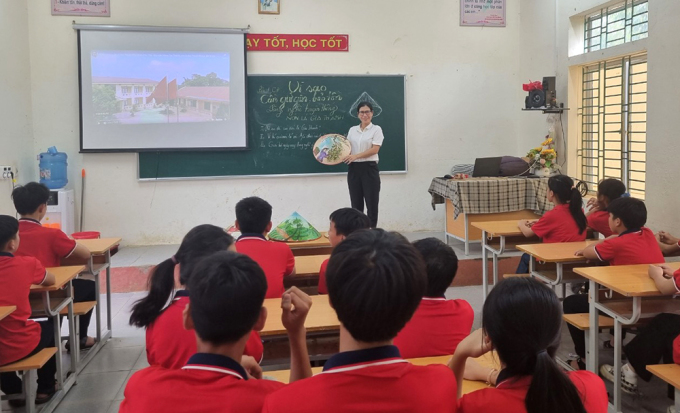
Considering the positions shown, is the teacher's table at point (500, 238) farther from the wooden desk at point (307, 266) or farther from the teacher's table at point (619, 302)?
the wooden desk at point (307, 266)

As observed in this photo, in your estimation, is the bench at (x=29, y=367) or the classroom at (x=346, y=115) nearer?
the bench at (x=29, y=367)

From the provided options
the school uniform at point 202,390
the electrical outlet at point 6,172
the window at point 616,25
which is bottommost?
the school uniform at point 202,390

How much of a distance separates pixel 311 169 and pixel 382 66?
1410 millimetres

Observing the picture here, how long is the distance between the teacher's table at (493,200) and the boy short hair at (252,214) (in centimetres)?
288

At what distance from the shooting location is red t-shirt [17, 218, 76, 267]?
3055 millimetres

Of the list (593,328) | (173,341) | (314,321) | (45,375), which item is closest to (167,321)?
(173,341)

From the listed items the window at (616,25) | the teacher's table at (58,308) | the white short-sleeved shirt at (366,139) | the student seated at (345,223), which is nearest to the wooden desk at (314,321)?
the student seated at (345,223)

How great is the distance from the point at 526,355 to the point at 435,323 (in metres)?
0.65

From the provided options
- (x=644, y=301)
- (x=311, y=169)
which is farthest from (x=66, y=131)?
(x=644, y=301)

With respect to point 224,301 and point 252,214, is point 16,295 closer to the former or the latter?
point 252,214

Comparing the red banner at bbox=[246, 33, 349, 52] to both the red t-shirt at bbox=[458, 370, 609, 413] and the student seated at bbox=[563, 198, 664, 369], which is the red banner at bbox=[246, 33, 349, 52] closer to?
the student seated at bbox=[563, 198, 664, 369]

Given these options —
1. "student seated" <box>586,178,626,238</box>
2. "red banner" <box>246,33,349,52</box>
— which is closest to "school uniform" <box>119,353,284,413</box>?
"student seated" <box>586,178,626,238</box>

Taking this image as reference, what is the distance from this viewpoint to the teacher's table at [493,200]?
531 cm

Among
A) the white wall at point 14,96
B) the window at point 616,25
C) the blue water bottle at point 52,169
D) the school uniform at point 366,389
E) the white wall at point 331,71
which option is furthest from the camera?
the white wall at point 331,71
